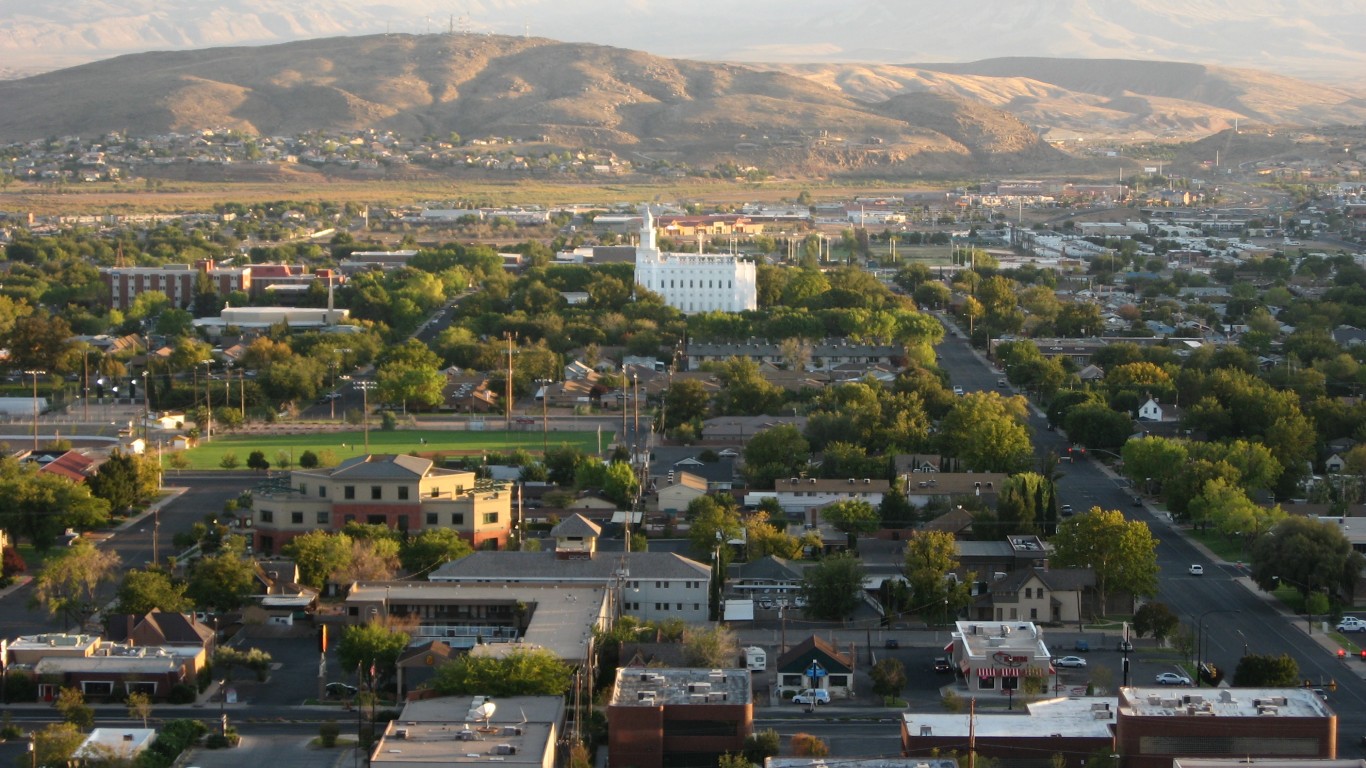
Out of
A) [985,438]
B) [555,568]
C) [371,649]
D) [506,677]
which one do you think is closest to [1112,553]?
[555,568]

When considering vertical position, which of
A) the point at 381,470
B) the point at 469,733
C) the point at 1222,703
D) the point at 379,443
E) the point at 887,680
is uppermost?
the point at 1222,703

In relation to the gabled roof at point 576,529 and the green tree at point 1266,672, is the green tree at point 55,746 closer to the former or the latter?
the gabled roof at point 576,529

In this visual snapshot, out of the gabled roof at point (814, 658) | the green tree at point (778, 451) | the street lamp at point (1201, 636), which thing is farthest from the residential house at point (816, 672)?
the green tree at point (778, 451)

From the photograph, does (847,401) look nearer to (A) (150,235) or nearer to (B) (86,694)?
(B) (86,694)

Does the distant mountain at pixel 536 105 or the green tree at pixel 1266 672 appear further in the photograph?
the distant mountain at pixel 536 105

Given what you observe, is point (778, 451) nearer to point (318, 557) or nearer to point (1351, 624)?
point (318, 557)
